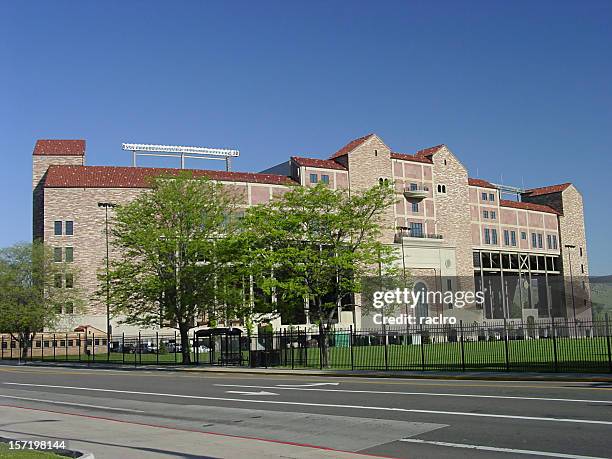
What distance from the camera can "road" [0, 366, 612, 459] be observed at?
11852mm

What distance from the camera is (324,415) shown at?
16531 mm

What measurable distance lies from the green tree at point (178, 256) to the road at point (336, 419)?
21310 millimetres

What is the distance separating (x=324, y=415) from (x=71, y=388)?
1553 centimetres

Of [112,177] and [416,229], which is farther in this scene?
[416,229]

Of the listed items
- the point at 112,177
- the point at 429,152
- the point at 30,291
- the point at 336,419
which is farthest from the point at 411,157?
the point at 336,419

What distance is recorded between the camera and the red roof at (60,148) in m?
94.5

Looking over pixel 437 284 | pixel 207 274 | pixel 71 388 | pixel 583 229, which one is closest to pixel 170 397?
pixel 71 388

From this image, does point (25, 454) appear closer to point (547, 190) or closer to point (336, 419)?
point (336, 419)

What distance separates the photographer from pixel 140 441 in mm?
13266

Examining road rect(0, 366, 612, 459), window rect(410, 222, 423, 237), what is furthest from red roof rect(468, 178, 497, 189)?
road rect(0, 366, 612, 459)

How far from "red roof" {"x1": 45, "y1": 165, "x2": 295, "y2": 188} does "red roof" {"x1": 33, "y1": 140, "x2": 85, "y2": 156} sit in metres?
5.77

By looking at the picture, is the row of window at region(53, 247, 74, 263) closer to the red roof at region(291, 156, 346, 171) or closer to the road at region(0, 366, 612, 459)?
the red roof at region(291, 156, 346, 171)

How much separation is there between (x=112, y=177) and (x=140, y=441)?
3052 inches

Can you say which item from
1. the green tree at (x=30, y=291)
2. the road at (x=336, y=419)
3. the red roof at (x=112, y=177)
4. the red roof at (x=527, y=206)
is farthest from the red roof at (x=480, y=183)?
the road at (x=336, y=419)
